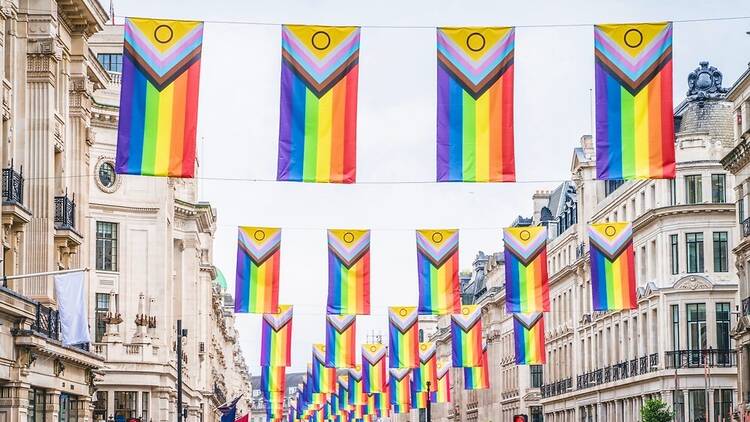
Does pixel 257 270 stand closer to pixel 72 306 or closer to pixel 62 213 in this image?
pixel 62 213

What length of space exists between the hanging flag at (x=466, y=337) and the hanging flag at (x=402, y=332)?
1954 mm

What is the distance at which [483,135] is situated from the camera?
102 feet

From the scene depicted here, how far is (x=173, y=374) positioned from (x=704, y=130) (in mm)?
27136

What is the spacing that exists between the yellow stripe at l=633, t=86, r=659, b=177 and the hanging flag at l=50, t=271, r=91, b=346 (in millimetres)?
12695

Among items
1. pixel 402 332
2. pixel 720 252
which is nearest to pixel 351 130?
pixel 402 332

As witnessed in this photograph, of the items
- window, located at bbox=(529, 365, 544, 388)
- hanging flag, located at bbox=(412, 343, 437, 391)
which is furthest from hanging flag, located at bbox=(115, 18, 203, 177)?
window, located at bbox=(529, 365, 544, 388)

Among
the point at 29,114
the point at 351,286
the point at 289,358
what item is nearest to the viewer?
the point at 29,114

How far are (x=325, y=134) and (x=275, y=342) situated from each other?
3271cm

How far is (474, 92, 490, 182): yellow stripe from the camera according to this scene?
1217 inches

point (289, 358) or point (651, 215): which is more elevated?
point (651, 215)

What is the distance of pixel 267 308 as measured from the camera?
46844 mm

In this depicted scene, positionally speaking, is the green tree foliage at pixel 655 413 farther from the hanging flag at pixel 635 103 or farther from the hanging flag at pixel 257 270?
the hanging flag at pixel 635 103

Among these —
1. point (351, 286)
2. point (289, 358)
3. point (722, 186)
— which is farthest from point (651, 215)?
point (351, 286)

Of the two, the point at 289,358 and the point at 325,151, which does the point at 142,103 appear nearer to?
the point at 325,151
